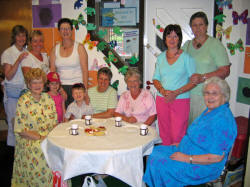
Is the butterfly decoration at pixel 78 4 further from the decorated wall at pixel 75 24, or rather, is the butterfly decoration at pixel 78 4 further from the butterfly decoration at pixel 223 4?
the butterfly decoration at pixel 223 4

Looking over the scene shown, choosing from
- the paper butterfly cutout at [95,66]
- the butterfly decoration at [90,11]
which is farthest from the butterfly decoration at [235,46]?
the butterfly decoration at [90,11]

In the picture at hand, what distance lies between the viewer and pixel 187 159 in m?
1.82

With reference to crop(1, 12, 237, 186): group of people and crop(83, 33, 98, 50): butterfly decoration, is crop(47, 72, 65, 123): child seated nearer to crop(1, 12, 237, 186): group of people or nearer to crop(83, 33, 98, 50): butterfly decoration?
crop(1, 12, 237, 186): group of people

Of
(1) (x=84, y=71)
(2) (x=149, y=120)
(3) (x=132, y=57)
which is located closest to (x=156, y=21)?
(3) (x=132, y=57)

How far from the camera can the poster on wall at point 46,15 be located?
12.4 ft

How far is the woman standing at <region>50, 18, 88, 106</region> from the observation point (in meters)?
2.96

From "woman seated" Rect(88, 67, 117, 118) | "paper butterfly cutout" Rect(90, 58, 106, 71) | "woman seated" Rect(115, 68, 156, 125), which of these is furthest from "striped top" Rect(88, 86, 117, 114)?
"paper butterfly cutout" Rect(90, 58, 106, 71)

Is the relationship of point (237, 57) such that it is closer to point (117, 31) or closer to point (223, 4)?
point (223, 4)

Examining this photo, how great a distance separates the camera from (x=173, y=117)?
258 centimetres

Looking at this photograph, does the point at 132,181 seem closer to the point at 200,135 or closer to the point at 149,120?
the point at 200,135

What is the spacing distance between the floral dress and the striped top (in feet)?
2.26

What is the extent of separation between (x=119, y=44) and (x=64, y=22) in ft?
3.27

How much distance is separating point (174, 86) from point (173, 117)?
0.32 meters

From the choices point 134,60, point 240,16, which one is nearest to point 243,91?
point 240,16
